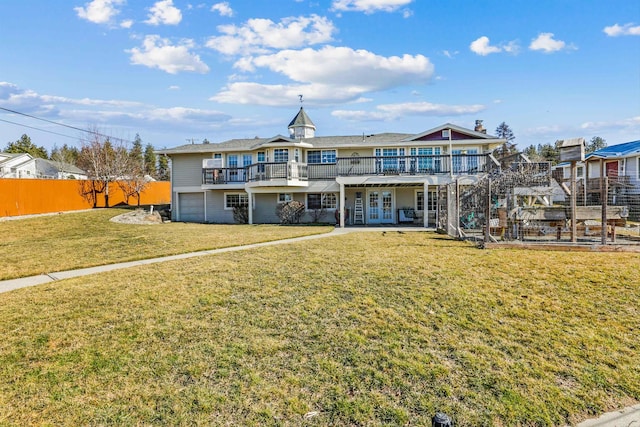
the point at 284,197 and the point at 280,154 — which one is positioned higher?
the point at 280,154

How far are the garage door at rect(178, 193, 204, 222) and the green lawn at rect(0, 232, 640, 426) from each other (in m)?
18.0

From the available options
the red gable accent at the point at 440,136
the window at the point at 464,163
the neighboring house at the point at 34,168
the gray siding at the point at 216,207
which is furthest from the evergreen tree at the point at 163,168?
the window at the point at 464,163

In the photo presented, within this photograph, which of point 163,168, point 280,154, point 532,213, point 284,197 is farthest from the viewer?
point 163,168

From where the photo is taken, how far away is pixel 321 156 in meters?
22.9

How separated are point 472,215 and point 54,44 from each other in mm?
21280

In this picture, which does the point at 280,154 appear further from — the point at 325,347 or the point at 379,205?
the point at 325,347

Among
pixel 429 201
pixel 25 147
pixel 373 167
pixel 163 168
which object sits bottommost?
pixel 429 201

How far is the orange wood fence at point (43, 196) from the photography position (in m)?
20.2

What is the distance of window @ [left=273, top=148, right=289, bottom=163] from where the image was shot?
2217cm

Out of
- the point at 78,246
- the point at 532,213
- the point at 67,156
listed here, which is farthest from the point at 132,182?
the point at 67,156

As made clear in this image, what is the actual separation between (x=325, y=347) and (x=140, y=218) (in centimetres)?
1958

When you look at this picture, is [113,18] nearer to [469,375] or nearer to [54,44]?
[54,44]

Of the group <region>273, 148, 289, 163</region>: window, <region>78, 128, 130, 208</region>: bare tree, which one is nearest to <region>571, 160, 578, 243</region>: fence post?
<region>273, 148, 289, 163</region>: window

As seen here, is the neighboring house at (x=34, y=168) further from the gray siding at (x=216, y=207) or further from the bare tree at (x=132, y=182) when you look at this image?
the gray siding at (x=216, y=207)
